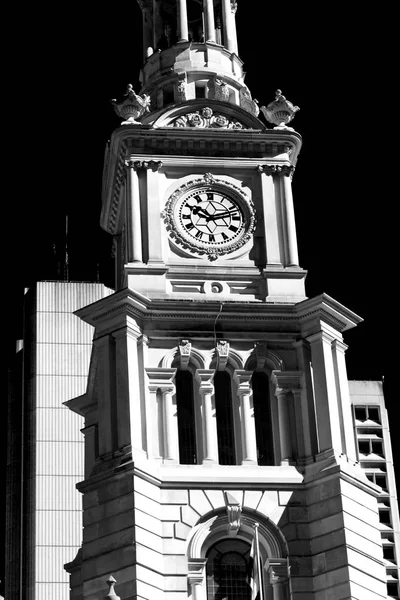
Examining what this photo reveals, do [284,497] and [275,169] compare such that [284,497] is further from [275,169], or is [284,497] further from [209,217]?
[275,169]

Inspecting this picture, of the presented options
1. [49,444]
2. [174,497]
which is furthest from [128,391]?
[49,444]

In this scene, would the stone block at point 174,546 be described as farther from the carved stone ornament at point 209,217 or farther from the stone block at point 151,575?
the carved stone ornament at point 209,217

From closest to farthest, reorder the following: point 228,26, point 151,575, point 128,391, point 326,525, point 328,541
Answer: point 151,575, point 328,541, point 326,525, point 128,391, point 228,26

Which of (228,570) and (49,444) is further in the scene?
(49,444)

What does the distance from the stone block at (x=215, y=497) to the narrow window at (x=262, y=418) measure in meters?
2.28

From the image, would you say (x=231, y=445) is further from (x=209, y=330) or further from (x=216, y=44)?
(x=216, y=44)

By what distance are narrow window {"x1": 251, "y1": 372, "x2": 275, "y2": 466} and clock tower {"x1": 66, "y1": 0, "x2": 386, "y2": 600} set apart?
0.22 feet

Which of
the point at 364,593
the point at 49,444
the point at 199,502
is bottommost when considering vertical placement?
the point at 364,593

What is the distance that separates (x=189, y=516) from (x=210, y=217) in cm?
1208

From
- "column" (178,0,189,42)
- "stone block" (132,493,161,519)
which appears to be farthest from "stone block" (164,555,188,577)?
"column" (178,0,189,42)

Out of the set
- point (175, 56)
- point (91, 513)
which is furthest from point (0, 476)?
point (91, 513)

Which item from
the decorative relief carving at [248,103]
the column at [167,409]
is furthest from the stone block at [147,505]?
the decorative relief carving at [248,103]

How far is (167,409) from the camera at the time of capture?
6956cm

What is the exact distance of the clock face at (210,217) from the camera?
74.2 meters
